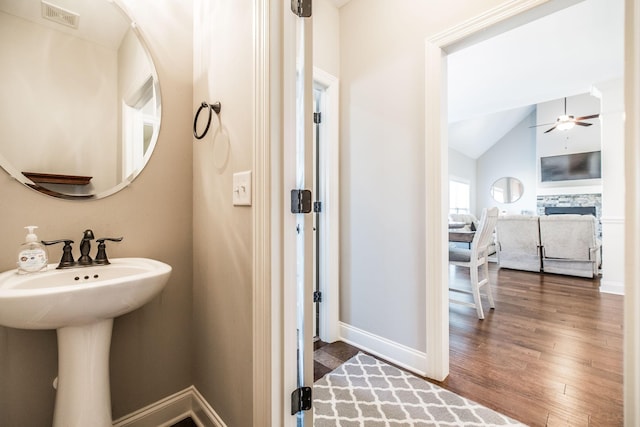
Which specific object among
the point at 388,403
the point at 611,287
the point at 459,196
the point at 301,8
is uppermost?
the point at 301,8

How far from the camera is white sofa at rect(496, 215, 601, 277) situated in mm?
3875

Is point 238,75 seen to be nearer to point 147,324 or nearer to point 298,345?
point 298,345

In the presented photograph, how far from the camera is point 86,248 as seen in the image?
104 centimetres

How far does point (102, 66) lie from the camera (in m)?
1.17

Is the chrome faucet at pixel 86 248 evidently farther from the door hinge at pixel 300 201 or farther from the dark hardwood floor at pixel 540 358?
the dark hardwood floor at pixel 540 358

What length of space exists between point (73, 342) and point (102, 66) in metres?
1.12

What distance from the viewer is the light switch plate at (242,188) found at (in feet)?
3.19

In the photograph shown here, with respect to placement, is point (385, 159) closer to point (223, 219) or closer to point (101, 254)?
point (223, 219)

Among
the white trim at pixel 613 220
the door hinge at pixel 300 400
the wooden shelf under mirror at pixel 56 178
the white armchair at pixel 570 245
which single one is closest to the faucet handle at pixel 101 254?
the wooden shelf under mirror at pixel 56 178

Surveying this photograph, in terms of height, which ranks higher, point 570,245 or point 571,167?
point 571,167

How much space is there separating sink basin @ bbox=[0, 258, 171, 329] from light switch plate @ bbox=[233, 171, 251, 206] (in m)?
0.36

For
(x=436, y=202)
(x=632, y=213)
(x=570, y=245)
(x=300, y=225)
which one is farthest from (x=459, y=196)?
(x=300, y=225)

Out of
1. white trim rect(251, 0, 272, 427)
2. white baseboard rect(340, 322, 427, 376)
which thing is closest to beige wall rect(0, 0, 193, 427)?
white trim rect(251, 0, 272, 427)

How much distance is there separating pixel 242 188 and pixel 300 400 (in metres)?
0.81
